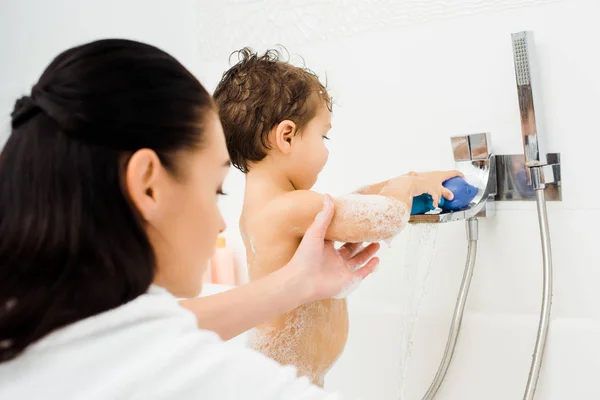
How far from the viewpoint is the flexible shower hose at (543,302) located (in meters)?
1.35

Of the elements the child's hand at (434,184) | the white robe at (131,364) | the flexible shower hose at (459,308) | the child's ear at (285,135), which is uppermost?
the child's ear at (285,135)

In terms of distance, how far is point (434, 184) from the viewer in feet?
4.44

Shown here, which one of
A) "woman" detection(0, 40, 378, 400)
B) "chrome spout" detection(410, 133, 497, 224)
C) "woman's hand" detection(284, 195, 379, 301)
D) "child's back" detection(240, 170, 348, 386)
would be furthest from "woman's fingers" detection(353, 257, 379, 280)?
"woman" detection(0, 40, 378, 400)

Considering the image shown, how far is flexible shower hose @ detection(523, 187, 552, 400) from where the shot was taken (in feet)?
4.42

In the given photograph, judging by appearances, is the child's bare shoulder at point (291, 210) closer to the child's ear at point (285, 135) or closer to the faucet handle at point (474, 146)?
the child's ear at point (285, 135)

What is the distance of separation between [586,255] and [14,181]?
117cm

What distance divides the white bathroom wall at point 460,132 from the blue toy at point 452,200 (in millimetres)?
142

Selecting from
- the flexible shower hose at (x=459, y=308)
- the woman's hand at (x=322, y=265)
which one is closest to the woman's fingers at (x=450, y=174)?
the flexible shower hose at (x=459, y=308)

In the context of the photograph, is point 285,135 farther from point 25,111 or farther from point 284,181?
point 25,111

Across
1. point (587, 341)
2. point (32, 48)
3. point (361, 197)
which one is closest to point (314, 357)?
point (361, 197)

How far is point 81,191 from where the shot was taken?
573 millimetres

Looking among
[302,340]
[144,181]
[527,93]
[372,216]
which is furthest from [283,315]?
[144,181]

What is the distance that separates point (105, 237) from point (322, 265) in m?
0.66

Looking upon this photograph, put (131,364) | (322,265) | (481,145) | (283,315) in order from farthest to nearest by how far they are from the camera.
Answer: (481,145)
(283,315)
(322,265)
(131,364)
